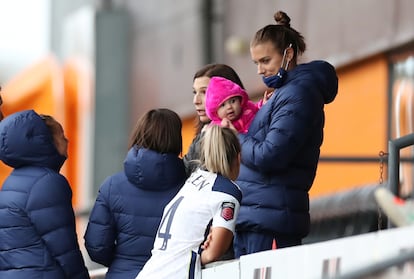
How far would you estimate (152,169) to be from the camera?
19.0 ft

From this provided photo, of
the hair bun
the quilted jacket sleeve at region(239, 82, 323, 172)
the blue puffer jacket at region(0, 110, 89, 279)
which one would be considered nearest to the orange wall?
the hair bun

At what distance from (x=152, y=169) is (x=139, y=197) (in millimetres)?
169

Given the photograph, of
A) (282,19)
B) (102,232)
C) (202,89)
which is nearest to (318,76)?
(282,19)

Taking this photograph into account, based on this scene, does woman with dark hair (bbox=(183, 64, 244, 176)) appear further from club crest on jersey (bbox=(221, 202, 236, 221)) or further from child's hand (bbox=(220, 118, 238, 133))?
club crest on jersey (bbox=(221, 202, 236, 221))

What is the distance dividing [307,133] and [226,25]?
9.74 m

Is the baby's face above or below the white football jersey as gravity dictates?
above

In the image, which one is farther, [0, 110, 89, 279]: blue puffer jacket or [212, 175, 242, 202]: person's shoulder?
[0, 110, 89, 279]: blue puffer jacket

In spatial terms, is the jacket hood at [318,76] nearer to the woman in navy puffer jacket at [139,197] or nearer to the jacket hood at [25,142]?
the woman in navy puffer jacket at [139,197]

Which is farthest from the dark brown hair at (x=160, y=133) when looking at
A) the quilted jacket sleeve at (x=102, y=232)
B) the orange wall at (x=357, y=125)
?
the orange wall at (x=357, y=125)

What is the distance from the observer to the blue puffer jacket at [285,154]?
5.68m

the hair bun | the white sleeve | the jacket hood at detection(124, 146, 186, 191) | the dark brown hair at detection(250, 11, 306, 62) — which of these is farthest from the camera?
the hair bun

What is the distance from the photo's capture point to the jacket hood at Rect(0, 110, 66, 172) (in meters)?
5.97

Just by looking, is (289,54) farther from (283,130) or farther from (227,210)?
(227,210)

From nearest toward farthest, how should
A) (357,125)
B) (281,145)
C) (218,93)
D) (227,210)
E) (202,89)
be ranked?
(227,210)
(281,145)
(218,93)
(202,89)
(357,125)
